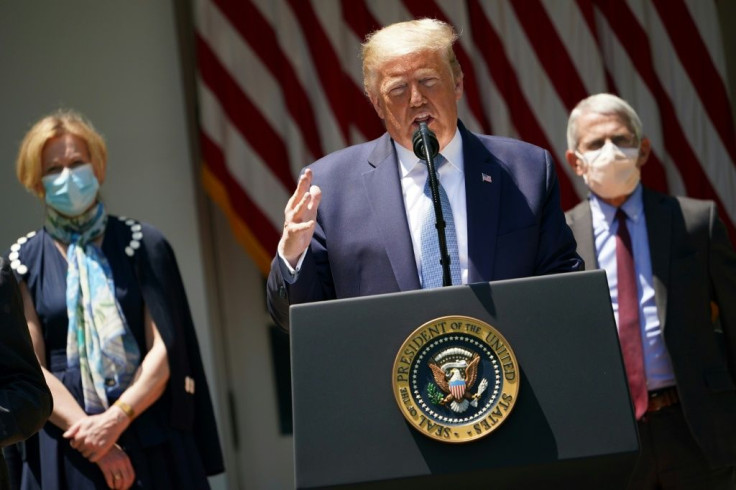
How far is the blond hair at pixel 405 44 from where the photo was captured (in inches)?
122

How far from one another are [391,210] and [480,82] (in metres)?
3.39

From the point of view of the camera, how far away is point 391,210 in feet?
10.0

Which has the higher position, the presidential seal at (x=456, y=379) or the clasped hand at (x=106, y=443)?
the presidential seal at (x=456, y=379)

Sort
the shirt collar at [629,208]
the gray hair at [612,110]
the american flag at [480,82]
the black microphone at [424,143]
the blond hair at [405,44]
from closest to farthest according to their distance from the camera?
the black microphone at [424,143], the blond hair at [405,44], the shirt collar at [629,208], the gray hair at [612,110], the american flag at [480,82]

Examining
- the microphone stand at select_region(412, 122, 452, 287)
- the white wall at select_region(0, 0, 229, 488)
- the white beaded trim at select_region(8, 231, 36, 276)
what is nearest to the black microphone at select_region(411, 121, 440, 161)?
the microphone stand at select_region(412, 122, 452, 287)

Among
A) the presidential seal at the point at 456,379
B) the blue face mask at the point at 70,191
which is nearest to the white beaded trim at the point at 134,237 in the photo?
the blue face mask at the point at 70,191

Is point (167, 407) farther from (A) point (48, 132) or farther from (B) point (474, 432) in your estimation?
(B) point (474, 432)

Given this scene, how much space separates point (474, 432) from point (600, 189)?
2427 mm

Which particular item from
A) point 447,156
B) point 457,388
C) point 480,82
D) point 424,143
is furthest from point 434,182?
point 480,82

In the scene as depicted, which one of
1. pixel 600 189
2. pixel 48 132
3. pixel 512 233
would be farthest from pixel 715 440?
pixel 48 132

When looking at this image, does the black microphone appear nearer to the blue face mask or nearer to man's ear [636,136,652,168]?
the blue face mask

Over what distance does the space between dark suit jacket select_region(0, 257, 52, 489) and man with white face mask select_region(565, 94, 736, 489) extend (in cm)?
217

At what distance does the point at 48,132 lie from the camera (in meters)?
4.47

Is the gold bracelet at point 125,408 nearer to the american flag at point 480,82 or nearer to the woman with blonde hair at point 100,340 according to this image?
the woman with blonde hair at point 100,340
